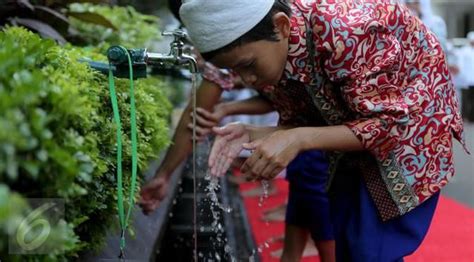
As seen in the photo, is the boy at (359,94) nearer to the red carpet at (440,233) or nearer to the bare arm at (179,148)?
the bare arm at (179,148)

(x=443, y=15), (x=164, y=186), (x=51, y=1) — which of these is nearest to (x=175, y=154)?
(x=164, y=186)

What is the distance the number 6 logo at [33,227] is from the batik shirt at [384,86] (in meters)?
1.18

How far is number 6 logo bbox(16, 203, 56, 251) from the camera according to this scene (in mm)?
1584

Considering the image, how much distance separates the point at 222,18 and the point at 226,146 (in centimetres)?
63

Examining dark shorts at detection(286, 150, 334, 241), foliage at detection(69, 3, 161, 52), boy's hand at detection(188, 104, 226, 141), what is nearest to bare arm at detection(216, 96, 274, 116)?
boy's hand at detection(188, 104, 226, 141)

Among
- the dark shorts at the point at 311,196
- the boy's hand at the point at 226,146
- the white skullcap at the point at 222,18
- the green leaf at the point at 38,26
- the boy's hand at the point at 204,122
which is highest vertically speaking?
the white skullcap at the point at 222,18

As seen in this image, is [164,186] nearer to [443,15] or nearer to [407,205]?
[407,205]

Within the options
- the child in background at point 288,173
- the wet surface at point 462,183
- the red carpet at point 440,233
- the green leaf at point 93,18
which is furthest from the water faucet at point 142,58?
the wet surface at point 462,183

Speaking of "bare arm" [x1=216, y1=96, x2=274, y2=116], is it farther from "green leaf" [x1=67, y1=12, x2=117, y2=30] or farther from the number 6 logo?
the number 6 logo

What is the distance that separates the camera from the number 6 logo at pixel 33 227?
1.58 m

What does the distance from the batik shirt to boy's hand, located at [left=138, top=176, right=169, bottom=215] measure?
975 mm

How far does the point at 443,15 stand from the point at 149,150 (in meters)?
29.4

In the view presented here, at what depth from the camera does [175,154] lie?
12.0 feet

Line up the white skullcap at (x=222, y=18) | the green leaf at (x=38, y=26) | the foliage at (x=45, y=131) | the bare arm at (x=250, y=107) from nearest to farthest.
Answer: the foliage at (x=45, y=131)
the white skullcap at (x=222, y=18)
the green leaf at (x=38, y=26)
the bare arm at (x=250, y=107)
